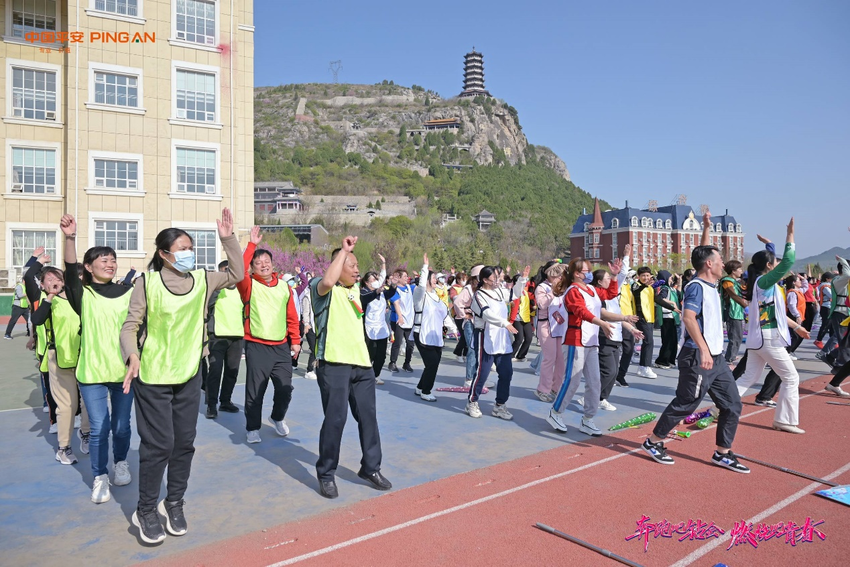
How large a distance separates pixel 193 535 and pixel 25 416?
4762mm

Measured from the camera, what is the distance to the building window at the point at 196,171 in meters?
24.2

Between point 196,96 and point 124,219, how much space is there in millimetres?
5857

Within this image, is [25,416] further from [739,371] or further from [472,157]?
[472,157]

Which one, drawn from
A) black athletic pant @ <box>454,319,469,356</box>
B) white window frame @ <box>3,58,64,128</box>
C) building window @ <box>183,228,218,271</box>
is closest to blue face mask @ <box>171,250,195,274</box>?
black athletic pant @ <box>454,319,469,356</box>

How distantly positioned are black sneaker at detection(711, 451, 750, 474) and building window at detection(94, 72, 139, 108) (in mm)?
24369

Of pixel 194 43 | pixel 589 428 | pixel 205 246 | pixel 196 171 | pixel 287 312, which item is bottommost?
pixel 589 428

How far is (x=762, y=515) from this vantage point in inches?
178

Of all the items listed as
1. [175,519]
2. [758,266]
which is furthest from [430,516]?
[758,266]

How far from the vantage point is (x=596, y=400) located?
6754mm

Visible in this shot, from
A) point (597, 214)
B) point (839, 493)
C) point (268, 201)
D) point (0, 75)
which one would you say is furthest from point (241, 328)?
point (268, 201)

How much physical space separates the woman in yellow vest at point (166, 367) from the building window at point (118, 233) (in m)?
21.6

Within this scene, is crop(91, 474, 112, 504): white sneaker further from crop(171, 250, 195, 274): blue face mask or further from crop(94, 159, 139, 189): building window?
crop(94, 159, 139, 189): building window

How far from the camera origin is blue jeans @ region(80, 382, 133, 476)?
A: 4762mm

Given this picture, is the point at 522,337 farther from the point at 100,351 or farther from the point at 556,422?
the point at 100,351
